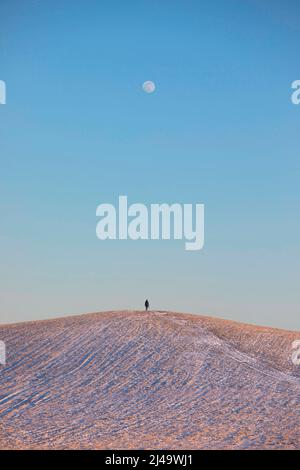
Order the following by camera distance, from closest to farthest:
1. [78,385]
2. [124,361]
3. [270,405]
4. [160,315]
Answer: [270,405], [78,385], [124,361], [160,315]

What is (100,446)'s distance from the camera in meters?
24.5

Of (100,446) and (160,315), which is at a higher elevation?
(160,315)

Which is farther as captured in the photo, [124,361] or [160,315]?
[160,315]

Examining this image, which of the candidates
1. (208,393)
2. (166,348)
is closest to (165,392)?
(208,393)

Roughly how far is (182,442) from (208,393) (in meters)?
9.69

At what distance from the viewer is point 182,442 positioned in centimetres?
2514
